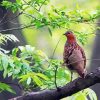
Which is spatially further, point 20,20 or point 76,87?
point 20,20

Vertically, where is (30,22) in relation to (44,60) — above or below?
above

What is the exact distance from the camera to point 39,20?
300 cm

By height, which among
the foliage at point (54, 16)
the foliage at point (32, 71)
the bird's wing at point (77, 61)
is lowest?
the foliage at point (32, 71)

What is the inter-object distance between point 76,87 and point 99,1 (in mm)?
3374

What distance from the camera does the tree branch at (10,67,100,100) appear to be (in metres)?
2.18

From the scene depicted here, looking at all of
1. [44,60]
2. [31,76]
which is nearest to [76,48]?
[31,76]

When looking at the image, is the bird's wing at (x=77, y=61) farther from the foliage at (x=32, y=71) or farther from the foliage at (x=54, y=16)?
the foliage at (x=54, y=16)

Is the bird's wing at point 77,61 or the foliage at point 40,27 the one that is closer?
the bird's wing at point 77,61

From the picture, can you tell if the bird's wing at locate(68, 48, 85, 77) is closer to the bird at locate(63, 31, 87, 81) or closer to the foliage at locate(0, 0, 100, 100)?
the bird at locate(63, 31, 87, 81)

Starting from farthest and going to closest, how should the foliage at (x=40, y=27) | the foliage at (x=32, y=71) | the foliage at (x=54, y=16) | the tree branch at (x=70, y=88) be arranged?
1. the foliage at (x=54, y=16)
2. the foliage at (x=40, y=27)
3. the foliage at (x=32, y=71)
4. the tree branch at (x=70, y=88)

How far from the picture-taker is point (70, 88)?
2215mm

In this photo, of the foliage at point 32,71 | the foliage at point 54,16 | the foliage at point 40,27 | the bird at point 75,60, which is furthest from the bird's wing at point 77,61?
the foliage at point 54,16

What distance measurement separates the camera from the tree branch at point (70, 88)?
7.15ft

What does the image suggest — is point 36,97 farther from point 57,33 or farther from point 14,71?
point 57,33
